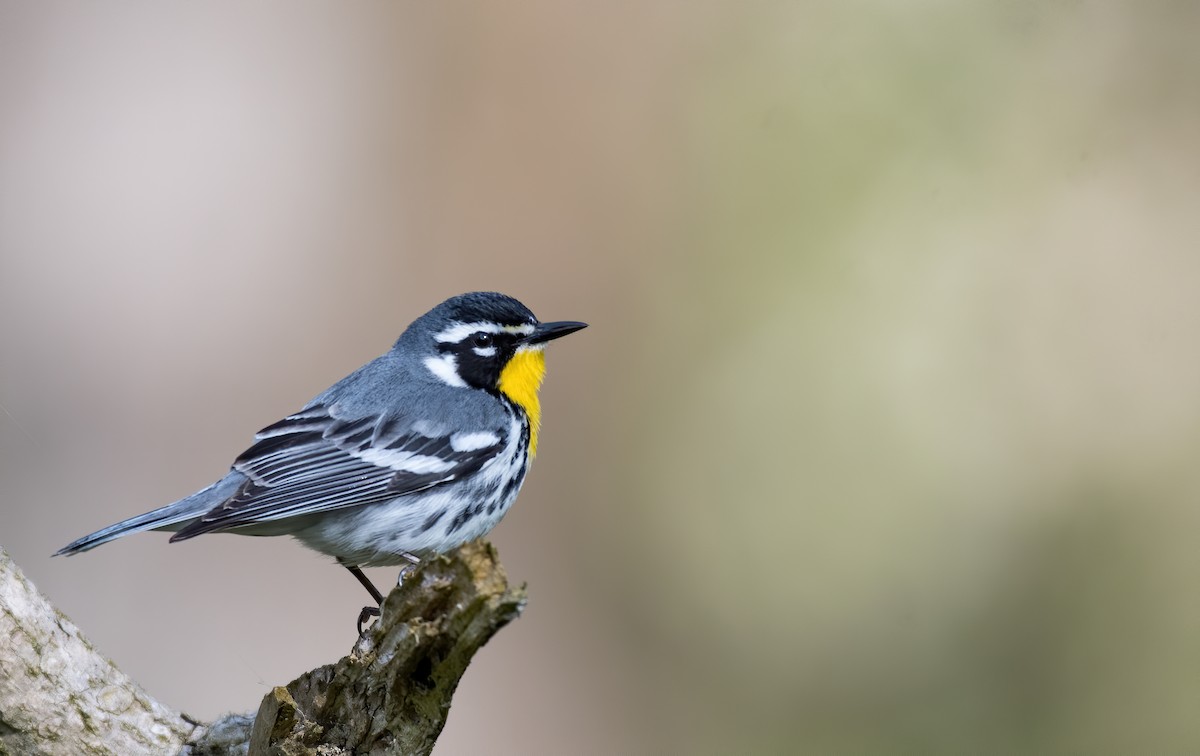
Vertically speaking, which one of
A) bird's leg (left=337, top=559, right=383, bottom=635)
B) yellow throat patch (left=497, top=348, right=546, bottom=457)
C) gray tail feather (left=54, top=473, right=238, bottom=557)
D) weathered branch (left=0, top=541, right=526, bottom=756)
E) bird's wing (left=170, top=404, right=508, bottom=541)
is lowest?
weathered branch (left=0, top=541, right=526, bottom=756)

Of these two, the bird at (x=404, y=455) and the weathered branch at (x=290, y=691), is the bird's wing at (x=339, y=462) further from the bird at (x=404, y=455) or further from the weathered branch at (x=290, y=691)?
the weathered branch at (x=290, y=691)

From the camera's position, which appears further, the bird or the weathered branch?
the bird

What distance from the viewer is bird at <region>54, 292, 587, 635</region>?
4039 mm

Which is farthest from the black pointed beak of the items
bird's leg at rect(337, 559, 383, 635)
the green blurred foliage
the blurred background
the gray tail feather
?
the green blurred foliage

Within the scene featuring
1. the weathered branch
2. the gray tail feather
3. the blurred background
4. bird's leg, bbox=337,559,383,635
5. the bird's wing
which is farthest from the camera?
the blurred background

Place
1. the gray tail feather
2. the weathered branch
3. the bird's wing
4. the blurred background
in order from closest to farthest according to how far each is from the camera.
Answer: the weathered branch, the gray tail feather, the bird's wing, the blurred background

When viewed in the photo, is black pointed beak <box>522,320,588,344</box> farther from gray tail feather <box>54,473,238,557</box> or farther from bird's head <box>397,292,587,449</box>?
gray tail feather <box>54,473,238,557</box>

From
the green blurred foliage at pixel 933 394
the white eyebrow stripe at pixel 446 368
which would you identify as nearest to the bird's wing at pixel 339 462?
the white eyebrow stripe at pixel 446 368

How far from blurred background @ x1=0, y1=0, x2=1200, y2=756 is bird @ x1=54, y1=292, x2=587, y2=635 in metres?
2.78

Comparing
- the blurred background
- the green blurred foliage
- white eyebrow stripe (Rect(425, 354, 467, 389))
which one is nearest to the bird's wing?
white eyebrow stripe (Rect(425, 354, 467, 389))

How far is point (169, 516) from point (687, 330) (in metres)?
4.72

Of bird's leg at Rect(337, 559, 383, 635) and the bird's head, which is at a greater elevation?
the bird's head

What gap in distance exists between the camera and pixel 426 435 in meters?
4.37

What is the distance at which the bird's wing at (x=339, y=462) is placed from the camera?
398 cm
